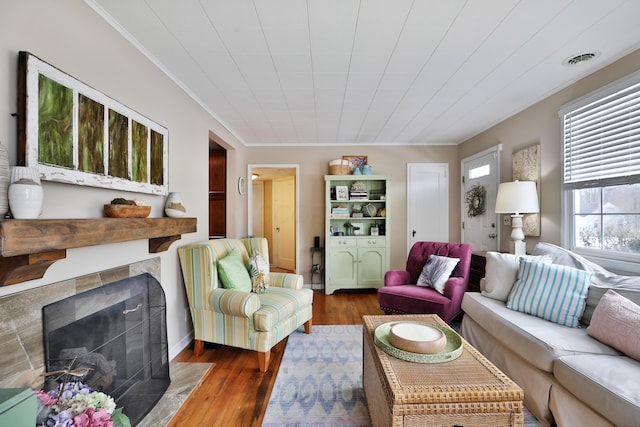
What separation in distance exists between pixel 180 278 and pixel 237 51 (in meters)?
1.90

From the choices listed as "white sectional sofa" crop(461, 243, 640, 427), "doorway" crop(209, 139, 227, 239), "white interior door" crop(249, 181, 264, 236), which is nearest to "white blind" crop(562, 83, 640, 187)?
"white sectional sofa" crop(461, 243, 640, 427)

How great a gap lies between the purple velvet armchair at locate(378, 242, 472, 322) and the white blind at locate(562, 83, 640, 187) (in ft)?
3.90

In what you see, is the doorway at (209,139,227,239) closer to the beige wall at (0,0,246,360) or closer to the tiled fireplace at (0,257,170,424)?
the beige wall at (0,0,246,360)

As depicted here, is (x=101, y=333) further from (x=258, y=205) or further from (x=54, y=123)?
(x=258, y=205)

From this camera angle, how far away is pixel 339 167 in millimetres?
4461

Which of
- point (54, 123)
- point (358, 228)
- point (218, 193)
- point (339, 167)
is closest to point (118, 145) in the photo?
point (54, 123)

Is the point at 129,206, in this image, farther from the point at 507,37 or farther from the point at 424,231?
the point at 424,231

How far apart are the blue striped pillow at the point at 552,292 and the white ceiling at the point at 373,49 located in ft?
5.19

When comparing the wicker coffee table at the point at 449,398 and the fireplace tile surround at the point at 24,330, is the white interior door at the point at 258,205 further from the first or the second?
the wicker coffee table at the point at 449,398

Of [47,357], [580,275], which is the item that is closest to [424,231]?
[580,275]

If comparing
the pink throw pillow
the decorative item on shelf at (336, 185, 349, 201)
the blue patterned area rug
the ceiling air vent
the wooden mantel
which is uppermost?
the ceiling air vent

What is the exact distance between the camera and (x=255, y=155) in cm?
468

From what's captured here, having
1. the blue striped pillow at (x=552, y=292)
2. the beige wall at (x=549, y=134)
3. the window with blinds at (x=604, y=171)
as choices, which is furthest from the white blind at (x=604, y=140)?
the blue striped pillow at (x=552, y=292)

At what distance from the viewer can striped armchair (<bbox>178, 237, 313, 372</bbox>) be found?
219cm
